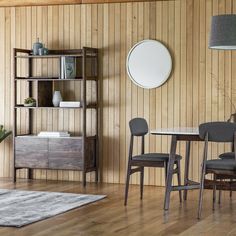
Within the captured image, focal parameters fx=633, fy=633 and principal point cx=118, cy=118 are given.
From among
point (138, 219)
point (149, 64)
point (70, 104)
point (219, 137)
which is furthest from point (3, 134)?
point (219, 137)

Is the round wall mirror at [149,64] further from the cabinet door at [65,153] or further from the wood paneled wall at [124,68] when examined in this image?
the cabinet door at [65,153]

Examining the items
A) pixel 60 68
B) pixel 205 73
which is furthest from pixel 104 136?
pixel 205 73

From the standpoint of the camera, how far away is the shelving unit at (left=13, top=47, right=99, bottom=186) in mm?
7633

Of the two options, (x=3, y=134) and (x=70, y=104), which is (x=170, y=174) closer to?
(x=70, y=104)

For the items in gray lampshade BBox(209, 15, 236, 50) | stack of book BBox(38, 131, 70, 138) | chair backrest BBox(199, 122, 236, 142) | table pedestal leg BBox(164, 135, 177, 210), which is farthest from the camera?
stack of book BBox(38, 131, 70, 138)

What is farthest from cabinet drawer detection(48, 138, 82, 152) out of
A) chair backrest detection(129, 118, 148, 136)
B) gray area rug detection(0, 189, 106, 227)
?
chair backrest detection(129, 118, 148, 136)

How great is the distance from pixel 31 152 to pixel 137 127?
188 cm

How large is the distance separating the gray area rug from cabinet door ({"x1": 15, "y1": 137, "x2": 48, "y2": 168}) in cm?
80

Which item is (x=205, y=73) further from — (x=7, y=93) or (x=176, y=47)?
(x=7, y=93)

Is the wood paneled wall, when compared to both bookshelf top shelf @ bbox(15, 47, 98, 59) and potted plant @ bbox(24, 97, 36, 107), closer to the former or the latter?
bookshelf top shelf @ bbox(15, 47, 98, 59)

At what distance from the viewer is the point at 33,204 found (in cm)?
620

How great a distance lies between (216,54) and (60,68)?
1.90 metres

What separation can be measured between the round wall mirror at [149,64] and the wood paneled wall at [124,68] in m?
0.08

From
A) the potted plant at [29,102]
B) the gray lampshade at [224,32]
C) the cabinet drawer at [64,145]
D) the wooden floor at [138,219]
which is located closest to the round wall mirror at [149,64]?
the cabinet drawer at [64,145]
